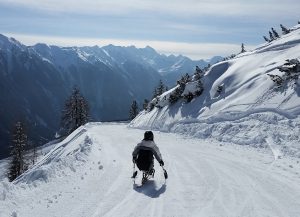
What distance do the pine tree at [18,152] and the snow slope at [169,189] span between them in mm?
42488

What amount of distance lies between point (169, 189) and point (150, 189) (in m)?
0.62

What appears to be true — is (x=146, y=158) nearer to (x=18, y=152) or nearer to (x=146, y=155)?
(x=146, y=155)

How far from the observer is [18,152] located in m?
60.5

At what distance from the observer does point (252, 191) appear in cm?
1315

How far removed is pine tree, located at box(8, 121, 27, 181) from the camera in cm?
6000

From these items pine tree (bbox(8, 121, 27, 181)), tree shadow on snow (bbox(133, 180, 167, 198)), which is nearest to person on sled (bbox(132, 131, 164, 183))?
tree shadow on snow (bbox(133, 180, 167, 198))

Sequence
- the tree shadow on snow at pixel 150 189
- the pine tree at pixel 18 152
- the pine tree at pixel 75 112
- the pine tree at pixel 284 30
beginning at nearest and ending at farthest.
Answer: the tree shadow on snow at pixel 150 189 → the pine tree at pixel 284 30 → the pine tree at pixel 18 152 → the pine tree at pixel 75 112

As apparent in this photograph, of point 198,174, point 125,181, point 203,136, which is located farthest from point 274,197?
point 203,136

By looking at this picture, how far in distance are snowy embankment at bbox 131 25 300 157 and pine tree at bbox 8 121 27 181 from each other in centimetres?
2398

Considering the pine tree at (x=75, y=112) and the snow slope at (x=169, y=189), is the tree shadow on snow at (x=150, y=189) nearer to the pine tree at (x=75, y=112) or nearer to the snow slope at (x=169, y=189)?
the snow slope at (x=169, y=189)

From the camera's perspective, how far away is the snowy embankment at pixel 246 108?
74.8ft

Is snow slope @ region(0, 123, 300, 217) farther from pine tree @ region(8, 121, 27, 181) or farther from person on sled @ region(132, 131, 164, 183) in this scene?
pine tree @ region(8, 121, 27, 181)

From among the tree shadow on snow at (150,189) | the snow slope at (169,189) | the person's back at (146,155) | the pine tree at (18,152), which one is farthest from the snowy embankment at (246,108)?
the pine tree at (18,152)

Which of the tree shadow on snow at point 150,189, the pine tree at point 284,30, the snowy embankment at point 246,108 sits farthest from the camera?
the pine tree at point 284,30
